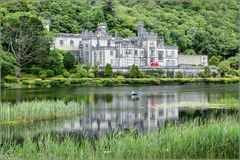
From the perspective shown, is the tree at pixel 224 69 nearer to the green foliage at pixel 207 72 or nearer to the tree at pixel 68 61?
the green foliage at pixel 207 72

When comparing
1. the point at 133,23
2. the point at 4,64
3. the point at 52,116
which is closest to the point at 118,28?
the point at 133,23

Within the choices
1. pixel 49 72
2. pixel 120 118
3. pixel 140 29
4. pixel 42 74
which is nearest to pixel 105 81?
pixel 49 72

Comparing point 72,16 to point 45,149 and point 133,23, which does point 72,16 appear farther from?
point 45,149

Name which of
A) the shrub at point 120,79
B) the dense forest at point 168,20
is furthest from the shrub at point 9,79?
the dense forest at point 168,20

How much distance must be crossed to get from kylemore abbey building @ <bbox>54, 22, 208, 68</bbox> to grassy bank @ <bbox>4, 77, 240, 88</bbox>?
23.3ft

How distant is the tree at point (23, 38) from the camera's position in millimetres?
36344

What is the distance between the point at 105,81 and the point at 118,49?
1359 centimetres

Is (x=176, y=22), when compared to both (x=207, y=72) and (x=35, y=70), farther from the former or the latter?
(x=35, y=70)

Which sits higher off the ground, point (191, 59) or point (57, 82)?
point (191, 59)

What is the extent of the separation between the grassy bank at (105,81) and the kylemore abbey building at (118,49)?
279 inches

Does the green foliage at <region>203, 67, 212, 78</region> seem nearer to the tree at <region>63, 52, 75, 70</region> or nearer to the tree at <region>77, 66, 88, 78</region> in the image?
the tree at <region>63, 52, 75, 70</region>

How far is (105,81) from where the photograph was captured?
35562 millimetres

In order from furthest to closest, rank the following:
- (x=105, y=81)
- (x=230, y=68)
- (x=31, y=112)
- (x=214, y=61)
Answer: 1. (x=214, y=61)
2. (x=230, y=68)
3. (x=105, y=81)
4. (x=31, y=112)

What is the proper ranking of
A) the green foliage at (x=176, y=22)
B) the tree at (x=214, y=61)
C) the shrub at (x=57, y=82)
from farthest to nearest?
the green foliage at (x=176, y=22) < the tree at (x=214, y=61) < the shrub at (x=57, y=82)
